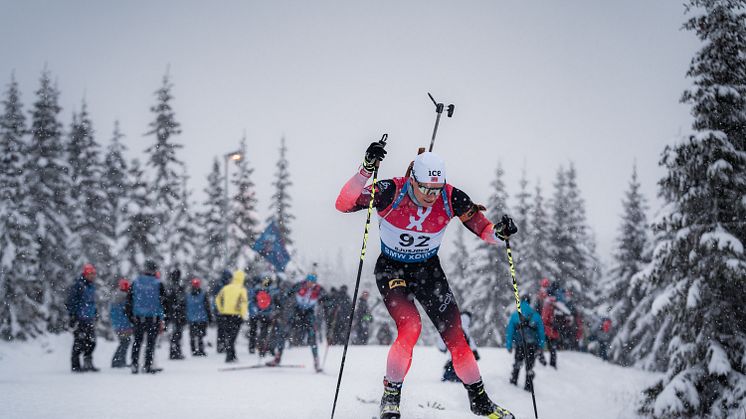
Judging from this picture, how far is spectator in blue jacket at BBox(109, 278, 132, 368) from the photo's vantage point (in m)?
11.7

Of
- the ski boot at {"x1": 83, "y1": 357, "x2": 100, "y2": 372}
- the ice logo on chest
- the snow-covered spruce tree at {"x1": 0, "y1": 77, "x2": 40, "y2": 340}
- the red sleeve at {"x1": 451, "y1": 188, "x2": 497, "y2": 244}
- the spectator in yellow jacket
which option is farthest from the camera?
the snow-covered spruce tree at {"x1": 0, "y1": 77, "x2": 40, "y2": 340}

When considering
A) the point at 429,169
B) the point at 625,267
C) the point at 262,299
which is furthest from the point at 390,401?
the point at 625,267

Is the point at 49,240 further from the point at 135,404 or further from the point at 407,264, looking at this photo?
the point at 407,264

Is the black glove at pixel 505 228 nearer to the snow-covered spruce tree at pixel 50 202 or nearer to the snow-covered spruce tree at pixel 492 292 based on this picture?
the snow-covered spruce tree at pixel 50 202

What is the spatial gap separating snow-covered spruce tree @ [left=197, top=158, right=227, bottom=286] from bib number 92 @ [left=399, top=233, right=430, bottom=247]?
28.6m

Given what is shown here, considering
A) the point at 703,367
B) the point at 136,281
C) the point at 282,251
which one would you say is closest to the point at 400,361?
the point at 136,281

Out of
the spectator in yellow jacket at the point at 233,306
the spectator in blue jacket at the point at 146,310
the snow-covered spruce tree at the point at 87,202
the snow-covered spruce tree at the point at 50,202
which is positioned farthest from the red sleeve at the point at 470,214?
the snow-covered spruce tree at the point at 87,202

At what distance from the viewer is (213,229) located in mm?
33406

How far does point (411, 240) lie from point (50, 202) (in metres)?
25.9

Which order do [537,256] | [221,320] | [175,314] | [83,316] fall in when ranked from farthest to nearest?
[537,256], [221,320], [175,314], [83,316]

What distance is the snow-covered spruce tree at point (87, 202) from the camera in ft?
87.4

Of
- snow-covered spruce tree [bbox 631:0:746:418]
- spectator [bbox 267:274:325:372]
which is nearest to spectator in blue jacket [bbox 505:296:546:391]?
snow-covered spruce tree [bbox 631:0:746:418]

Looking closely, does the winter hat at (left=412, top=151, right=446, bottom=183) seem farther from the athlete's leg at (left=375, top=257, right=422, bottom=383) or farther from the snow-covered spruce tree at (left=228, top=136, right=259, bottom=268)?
the snow-covered spruce tree at (left=228, top=136, right=259, bottom=268)

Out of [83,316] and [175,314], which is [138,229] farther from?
[83,316]
